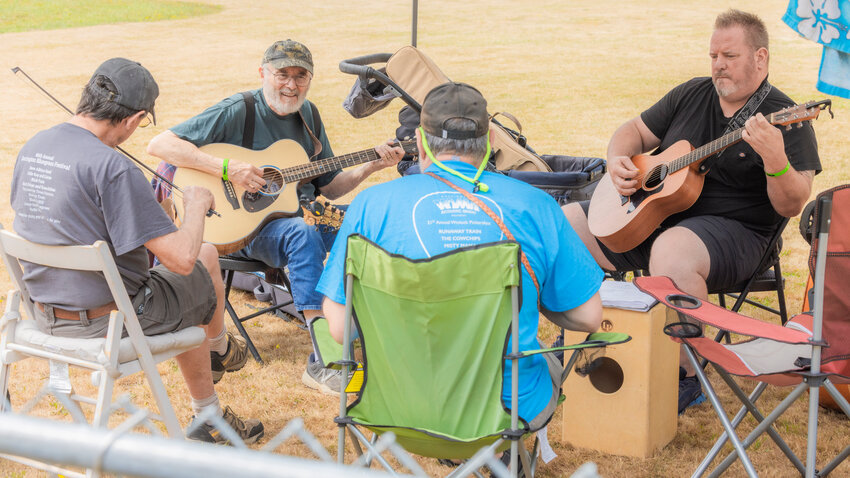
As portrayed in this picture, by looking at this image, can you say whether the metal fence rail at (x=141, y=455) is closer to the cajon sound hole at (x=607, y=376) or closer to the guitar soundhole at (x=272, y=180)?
the cajon sound hole at (x=607, y=376)

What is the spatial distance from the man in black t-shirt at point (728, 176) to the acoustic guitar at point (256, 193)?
1436mm

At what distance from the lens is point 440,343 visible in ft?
7.43

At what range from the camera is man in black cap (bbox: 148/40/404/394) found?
3828 millimetres

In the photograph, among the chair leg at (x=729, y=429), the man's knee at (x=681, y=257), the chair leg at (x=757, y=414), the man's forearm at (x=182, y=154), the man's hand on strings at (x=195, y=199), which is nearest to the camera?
the chair leg at (x=729, y=429)

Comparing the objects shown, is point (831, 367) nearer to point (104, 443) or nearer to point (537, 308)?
point (537, 308)

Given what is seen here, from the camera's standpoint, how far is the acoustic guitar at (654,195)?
141 inches

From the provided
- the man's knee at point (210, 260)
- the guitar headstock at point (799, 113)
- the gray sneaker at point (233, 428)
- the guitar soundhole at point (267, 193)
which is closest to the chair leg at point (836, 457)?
the guitar headstock at point (799, 113)

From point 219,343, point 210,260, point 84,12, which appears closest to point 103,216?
point 210,260

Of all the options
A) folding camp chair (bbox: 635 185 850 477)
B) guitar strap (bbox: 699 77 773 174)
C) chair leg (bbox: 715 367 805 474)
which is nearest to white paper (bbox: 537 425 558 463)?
folding camp chair (bbox: 635 185 850 477)

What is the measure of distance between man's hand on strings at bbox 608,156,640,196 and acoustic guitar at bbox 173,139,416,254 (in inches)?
45.1

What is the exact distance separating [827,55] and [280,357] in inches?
107

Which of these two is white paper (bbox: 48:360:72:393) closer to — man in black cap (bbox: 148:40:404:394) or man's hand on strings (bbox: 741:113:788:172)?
man in black cap (bbox: 148:40:404:394)

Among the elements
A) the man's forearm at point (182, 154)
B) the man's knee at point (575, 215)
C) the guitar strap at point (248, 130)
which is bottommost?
the man's knee at point (575, 215)

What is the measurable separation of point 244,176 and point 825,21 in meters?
2.46
